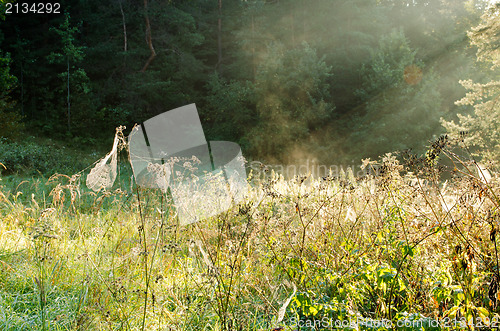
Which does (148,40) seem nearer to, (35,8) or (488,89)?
(35,8)

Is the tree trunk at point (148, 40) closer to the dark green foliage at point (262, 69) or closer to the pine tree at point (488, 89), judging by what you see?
the dark green foliage at point (262, 69)

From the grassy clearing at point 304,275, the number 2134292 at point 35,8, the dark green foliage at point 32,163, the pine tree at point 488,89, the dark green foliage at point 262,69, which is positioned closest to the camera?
the grassy clearing at point 304,275

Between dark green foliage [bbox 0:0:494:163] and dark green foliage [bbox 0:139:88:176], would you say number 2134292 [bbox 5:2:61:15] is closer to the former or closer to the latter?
dark green foliage [bbox 0:0:494:163]

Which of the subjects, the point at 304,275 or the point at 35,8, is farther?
the point at 35,8

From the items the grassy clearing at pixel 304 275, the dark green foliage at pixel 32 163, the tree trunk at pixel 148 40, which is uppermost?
the tree trunk at pixel 148 40

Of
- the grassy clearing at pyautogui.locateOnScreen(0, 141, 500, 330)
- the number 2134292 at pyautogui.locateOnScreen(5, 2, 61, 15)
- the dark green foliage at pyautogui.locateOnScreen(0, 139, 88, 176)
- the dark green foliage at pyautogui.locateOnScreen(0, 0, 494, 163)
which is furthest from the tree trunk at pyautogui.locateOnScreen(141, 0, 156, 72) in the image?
the grassy clearing at pyautogui.locateOnScreen(0, 141, 500, 330)

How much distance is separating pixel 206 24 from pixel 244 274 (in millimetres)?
20518

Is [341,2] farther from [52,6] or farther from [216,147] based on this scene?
[52,6]

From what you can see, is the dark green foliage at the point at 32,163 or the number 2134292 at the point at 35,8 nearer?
the dark green foliage at the point at 32,163

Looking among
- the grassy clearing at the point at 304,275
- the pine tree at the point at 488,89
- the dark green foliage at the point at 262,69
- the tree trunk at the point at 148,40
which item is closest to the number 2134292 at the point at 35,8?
the dark green foliage at the point at 262,69

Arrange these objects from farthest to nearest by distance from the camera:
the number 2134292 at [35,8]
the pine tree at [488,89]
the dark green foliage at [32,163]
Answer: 1. the number 2134292 at [35,8]
2. the dark green foliage at [32,163]
3. the pine tree at [488,89]

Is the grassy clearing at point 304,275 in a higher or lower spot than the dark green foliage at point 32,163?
lower

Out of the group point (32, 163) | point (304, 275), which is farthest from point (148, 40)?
point (304, 275)

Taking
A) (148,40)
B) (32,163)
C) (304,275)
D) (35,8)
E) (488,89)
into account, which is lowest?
(304,275)
